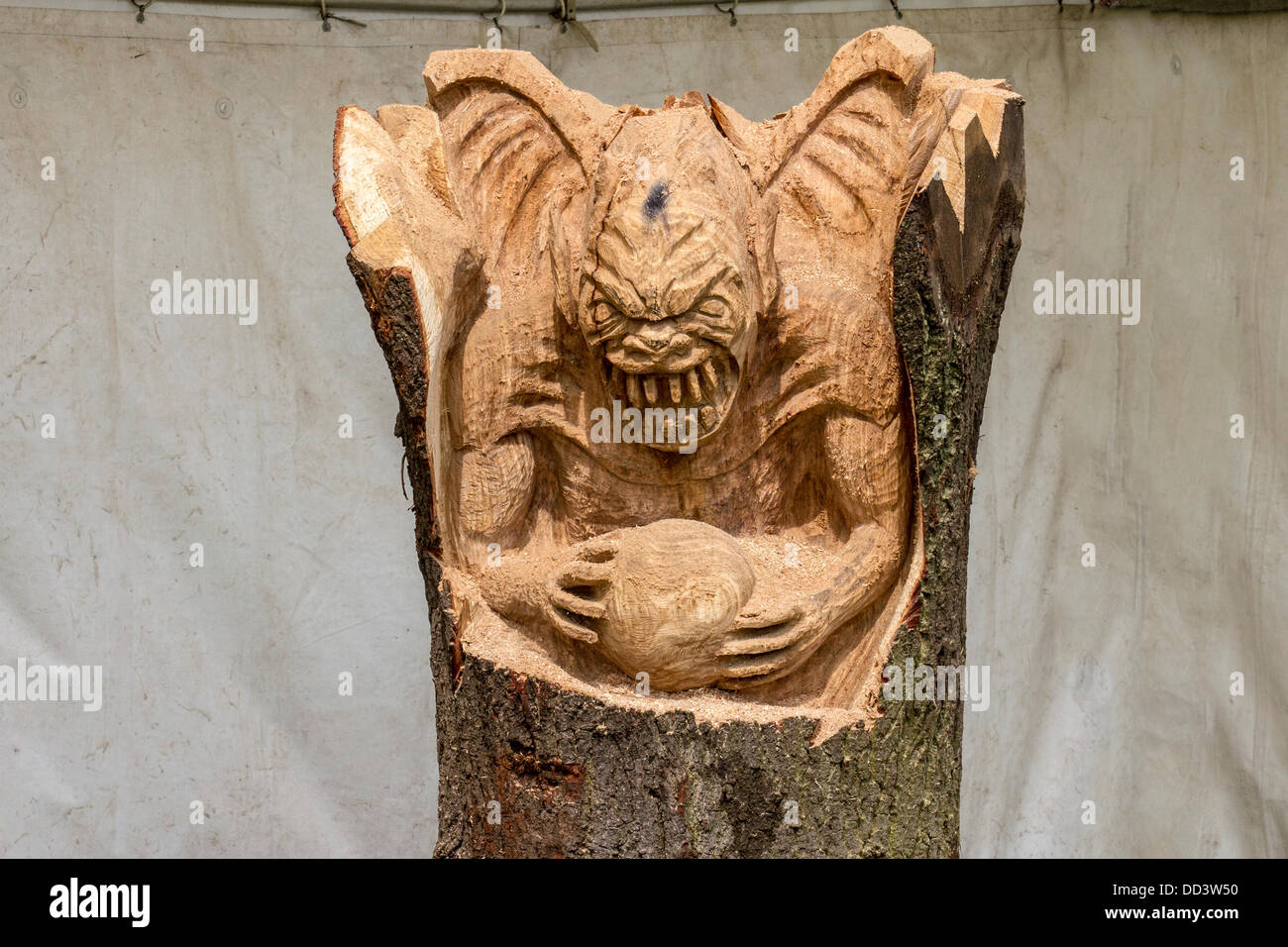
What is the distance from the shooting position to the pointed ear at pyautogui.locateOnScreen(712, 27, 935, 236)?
341cm

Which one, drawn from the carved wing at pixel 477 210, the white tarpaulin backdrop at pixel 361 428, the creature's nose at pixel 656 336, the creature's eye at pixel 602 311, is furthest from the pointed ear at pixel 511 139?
the white tarpaulin backdrop at pixel 361 428

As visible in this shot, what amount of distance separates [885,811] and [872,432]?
734 millimetres

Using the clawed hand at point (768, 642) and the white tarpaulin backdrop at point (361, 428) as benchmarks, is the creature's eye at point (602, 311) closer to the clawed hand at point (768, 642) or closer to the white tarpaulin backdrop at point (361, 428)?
the clawed hand at point (768, 642)

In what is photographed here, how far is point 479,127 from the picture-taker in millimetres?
3488

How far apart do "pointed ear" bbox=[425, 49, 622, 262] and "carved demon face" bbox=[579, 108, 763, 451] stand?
0.61 feet

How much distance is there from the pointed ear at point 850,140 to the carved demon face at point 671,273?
6.5 inches

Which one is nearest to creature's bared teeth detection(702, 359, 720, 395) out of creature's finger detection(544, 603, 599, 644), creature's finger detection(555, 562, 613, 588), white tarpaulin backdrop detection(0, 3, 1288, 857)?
creature's finger detection(555, 562, 613, 588)

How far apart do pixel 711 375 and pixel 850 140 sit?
607mm

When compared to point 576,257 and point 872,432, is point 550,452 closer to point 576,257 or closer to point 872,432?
point 576,257

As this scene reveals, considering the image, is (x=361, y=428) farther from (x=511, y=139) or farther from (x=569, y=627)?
(x=569, y=627)

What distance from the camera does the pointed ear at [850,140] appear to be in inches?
134

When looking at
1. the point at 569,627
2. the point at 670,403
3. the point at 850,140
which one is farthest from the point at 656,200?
the point at 569,627

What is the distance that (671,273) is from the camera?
3.14m

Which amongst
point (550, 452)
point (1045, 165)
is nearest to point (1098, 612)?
point (1045, 165)
